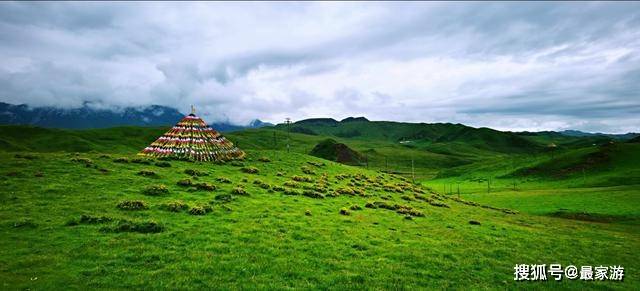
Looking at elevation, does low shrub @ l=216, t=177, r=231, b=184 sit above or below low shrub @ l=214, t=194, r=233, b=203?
above

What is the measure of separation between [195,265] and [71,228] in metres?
9.61

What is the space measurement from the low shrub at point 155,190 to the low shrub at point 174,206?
423 cm

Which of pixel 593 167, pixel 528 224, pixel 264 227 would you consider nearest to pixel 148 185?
pixel 264 227

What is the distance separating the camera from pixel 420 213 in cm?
3738

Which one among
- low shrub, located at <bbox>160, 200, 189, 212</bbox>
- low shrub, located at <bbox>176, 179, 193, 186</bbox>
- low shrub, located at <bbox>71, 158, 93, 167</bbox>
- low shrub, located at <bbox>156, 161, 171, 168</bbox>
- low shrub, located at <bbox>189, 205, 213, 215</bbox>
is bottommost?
low shrub, located at <bbox>189, 205, 213, 215</bbox>

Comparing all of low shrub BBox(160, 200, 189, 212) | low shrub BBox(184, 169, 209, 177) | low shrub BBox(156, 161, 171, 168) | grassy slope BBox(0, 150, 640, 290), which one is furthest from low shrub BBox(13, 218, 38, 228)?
low shrub BBox(156, 161, 171, 168)

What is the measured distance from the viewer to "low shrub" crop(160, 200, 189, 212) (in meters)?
26.2

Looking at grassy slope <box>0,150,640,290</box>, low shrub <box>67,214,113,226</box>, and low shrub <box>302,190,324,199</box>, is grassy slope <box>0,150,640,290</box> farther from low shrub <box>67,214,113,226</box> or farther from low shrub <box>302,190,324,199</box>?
low shrub <box>302,190,324,199</box>

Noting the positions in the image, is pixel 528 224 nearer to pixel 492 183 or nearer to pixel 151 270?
pixel 151 270

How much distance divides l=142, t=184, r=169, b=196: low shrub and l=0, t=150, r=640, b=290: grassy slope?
957 mm

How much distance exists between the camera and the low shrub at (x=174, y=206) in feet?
85.9

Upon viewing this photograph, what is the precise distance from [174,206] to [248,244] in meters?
9.39

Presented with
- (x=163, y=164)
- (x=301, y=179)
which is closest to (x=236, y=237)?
(x=163, y=164)

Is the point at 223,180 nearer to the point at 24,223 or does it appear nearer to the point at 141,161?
the point at 141,161
